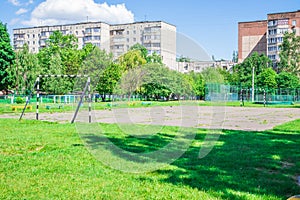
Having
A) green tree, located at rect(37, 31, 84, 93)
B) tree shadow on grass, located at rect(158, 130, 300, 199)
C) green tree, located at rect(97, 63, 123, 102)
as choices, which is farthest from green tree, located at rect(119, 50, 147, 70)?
green tree, located at rect(37, 31, 84, 93)

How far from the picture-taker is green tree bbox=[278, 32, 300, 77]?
6144 cm

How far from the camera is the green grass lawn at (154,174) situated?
13.3ft

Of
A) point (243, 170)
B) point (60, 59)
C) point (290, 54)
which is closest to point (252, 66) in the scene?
point (290, 54)

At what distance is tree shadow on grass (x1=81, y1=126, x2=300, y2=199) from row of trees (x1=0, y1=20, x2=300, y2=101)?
5.68 ft

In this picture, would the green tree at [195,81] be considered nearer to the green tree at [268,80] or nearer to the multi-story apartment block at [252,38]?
the green tree at [268,80]

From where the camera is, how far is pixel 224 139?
339 inches

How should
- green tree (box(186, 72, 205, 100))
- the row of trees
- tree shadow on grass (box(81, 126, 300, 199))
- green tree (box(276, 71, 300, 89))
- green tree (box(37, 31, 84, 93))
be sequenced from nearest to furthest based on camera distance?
tree shadow on grass (box(81, 126, 300, 199)), the row of trees, green tree (box(186, 72, 205, 100)), green tree (box(37, 31, 84, 93)), green tree (box(276, 71, 300, 89))

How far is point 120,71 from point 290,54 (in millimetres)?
60590

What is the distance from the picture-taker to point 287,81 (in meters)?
56.2

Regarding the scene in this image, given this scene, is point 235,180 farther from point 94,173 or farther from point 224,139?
point 224,139

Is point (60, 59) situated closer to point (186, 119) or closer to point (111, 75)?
point (186, 119)

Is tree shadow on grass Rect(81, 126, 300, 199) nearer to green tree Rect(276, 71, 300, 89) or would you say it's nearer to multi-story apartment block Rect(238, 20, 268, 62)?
green tree Rect(276, 71, 300, 89)

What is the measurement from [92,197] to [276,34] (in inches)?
2805

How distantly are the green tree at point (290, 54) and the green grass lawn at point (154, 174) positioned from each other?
59018 mm
